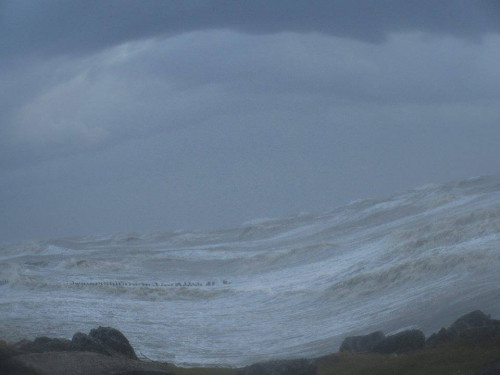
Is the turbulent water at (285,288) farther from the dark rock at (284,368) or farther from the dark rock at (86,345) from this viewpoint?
the dark rock at (86,345)

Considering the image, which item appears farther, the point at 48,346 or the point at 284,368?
the point at 48,346

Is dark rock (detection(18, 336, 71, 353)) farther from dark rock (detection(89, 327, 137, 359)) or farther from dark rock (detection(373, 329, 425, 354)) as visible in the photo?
dark rock (detection(373, 329, 425, 354))

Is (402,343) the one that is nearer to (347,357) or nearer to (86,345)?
(347,357)

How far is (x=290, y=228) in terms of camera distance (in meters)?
62.3

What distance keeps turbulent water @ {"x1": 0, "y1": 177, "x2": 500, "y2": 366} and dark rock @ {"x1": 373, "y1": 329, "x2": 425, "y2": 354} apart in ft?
13.9

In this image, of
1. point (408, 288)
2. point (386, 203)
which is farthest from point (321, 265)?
point (386, 203)

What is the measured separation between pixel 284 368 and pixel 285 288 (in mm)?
19277

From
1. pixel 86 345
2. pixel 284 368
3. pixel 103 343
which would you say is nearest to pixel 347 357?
pixel 284 368

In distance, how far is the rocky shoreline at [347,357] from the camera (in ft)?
35.9

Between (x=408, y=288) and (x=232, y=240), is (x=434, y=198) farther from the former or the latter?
(x=408, y=288)

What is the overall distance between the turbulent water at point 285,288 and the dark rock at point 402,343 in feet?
13.9

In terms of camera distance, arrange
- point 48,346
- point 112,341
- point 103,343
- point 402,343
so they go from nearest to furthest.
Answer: point 103,343 → point 112,341 → point 48,346 → point 402,343

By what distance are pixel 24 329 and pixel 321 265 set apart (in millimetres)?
17110

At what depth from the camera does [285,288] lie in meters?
32.7
